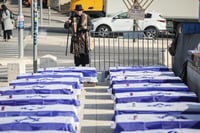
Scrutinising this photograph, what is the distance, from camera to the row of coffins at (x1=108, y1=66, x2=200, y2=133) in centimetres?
635

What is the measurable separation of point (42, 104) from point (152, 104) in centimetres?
158

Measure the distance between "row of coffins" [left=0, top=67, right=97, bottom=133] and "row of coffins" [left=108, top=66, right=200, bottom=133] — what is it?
0.65 meters

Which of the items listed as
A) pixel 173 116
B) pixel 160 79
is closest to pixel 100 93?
pixel 160 79

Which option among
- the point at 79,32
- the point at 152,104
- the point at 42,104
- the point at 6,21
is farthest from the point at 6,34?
the point at 152,104

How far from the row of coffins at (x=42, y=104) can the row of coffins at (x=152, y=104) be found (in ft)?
2.14

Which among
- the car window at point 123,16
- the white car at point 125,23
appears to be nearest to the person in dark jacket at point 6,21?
the white car at point 125,23

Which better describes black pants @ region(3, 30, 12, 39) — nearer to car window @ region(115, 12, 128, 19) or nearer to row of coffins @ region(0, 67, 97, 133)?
car window @ region(115, 12, 128, 19)

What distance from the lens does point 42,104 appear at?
7711 millimetres

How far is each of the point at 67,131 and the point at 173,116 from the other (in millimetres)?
1428

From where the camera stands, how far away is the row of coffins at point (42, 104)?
6.38m

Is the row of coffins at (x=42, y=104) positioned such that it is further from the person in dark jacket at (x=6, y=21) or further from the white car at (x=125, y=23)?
the white car at (x=125, y=23)

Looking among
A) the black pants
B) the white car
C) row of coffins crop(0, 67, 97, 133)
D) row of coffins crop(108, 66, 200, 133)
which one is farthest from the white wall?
row of coffins crop(0, 67, 97, 133)

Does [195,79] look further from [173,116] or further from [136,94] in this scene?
[173,116]

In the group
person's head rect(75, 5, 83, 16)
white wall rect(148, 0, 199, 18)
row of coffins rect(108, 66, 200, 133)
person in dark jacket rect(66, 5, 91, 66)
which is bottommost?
row of coffins rect(108, 66, 200, 133)
